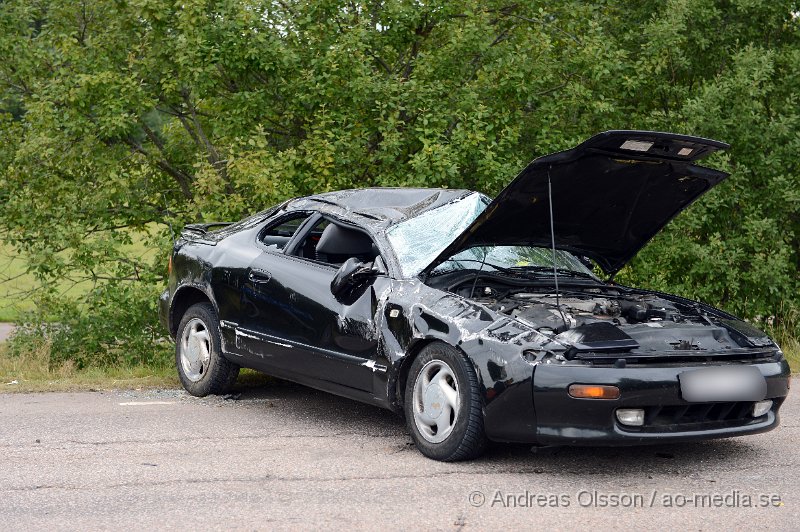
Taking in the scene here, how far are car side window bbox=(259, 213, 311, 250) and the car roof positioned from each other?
0.08 m

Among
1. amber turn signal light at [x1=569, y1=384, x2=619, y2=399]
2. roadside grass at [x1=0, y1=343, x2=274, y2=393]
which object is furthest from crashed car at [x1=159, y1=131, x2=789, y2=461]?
roadside grass at [x1=0, y1=343, x2=274, y2=393]

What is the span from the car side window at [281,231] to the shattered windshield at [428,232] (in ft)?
3.23

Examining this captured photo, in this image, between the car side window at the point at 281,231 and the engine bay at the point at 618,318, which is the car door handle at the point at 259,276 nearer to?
the car side window at the point at 281,231

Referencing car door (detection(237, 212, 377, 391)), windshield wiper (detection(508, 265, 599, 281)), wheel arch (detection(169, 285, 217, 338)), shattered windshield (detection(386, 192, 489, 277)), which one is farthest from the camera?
wheel arch (detection(169, 285, 217, 338))

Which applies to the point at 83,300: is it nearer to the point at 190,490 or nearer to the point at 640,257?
the point at 640,257

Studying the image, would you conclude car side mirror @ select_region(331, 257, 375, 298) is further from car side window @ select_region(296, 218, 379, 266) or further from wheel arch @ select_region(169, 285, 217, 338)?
wheel arch @ select_region(169, 285, 217, 338)

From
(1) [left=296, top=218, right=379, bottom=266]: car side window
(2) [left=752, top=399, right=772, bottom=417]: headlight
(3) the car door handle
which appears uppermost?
(1) [left=296, top=218, right=379, bottom=266]: car side window

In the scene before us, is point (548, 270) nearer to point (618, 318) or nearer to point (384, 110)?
point (618, 318)

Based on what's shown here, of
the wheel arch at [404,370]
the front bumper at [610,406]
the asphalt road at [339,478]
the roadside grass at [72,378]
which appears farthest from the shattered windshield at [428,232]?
the roadside grass at [72,378]

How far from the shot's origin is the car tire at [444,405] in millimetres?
5789

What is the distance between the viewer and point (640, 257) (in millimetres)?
11844

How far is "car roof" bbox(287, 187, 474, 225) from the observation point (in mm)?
7324

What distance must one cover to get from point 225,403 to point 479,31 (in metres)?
5.98

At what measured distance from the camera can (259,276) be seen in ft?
24.8
